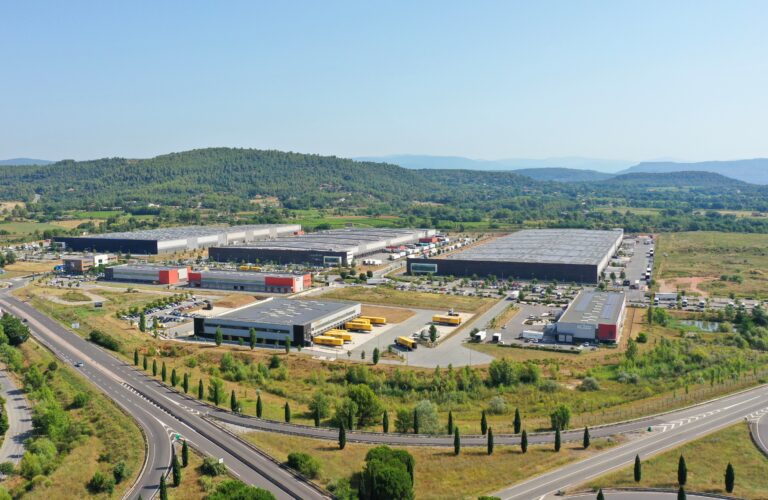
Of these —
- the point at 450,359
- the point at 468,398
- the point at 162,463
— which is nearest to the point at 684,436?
the point at 468,398

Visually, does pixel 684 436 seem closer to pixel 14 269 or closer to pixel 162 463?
pixel 162 463

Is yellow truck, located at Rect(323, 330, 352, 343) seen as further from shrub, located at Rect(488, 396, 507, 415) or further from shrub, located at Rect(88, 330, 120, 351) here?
shrub, located at Rect(488, 396, 507, 415)

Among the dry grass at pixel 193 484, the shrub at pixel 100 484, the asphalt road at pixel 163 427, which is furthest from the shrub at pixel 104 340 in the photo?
the dry grass at pixel 193 484

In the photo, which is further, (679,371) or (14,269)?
(14,269)

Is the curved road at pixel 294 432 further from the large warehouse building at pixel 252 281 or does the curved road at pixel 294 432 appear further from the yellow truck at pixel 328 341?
the large warehouse building at pixel 252 281

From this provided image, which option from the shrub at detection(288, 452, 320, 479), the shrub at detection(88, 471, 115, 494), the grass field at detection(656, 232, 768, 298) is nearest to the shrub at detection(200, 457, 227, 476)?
the shrub at detection(288, 452, 320, 479)

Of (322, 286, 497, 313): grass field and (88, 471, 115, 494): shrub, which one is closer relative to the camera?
(88, 471, 115, 494): shrub

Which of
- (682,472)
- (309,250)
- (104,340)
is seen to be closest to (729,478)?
(682,472)
